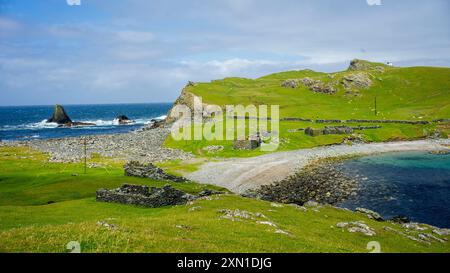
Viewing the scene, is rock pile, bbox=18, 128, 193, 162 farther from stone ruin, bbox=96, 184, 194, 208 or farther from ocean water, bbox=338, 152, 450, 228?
stone ruin, bbox=96, 184, 194, 208

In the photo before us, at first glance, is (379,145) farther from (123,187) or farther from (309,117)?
(123,187)

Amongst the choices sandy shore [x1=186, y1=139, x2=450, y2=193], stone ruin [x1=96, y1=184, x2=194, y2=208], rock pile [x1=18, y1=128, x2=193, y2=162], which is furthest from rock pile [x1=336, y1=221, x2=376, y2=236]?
rock pile [x1=18, y1=128, x2=193, y2=162]

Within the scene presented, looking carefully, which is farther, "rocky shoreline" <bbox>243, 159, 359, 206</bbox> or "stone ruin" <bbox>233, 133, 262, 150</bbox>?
"stone ruin" <bbox>233, 133, 262, 150</bbox>

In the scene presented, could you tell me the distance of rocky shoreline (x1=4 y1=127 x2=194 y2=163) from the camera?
11425 centimetres

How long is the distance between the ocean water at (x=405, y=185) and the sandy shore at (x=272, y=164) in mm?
9230

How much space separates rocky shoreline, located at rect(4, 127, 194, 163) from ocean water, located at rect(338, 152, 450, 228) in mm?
51845

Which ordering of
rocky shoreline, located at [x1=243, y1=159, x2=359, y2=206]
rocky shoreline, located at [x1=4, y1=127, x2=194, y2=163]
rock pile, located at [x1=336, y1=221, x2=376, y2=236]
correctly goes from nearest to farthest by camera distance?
1. rock pile, located at [x1=336, y1=221, x2=376, y2=236]
2. rocky shoreline, located at [x1=243, y1=159, x2=359, y2=206]
3. rocky shoreline, located at [x1=4, y1=127, x2=194, y2=163]

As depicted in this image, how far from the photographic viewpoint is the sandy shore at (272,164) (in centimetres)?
8381

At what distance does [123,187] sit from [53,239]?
30.8 m

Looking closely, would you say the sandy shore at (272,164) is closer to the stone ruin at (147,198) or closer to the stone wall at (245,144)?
the stone wall at (245,144)

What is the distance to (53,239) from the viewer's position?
21.8 meters

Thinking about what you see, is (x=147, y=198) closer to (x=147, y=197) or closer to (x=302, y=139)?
(x=147, y=197)

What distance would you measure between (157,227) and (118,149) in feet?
354

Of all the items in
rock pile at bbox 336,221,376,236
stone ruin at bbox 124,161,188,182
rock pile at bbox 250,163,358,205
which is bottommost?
rock pile at bbox 250,163,358,205
